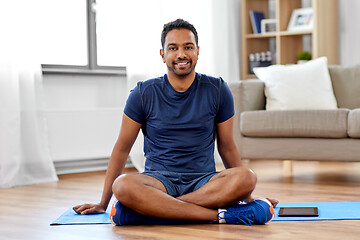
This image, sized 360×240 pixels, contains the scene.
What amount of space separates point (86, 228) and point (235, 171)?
1.86ft

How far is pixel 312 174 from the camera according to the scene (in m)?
3.78

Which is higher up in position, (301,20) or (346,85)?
(301,20)

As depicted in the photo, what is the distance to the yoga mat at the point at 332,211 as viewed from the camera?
7.03 feet

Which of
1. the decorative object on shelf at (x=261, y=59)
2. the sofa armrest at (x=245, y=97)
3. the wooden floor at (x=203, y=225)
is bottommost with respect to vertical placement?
the wooden floor at (x=203, y=225)

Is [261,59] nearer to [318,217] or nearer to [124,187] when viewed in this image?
[318,217]

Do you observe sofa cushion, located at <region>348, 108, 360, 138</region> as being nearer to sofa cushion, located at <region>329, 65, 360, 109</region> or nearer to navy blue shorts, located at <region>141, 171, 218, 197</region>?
sofa cushion, located at <region>329, 65, 360, 109</region>

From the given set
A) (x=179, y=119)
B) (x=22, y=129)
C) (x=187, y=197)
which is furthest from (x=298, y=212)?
(x=22, y=129)

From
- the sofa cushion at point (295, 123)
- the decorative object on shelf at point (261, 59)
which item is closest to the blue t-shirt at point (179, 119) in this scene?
the sofa cushion at point (295, 123)

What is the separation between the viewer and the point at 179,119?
216cm

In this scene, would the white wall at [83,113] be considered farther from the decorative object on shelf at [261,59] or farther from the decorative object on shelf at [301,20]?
the decorative object on shelf at [301,20]

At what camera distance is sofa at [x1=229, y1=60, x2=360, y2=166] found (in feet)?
10.4

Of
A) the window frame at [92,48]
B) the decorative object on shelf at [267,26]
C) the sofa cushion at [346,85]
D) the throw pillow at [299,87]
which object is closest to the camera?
the throw pillow at [299,87]

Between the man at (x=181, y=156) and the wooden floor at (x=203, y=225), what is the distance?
0.06 meters

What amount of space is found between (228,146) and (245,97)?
4.45 feet
